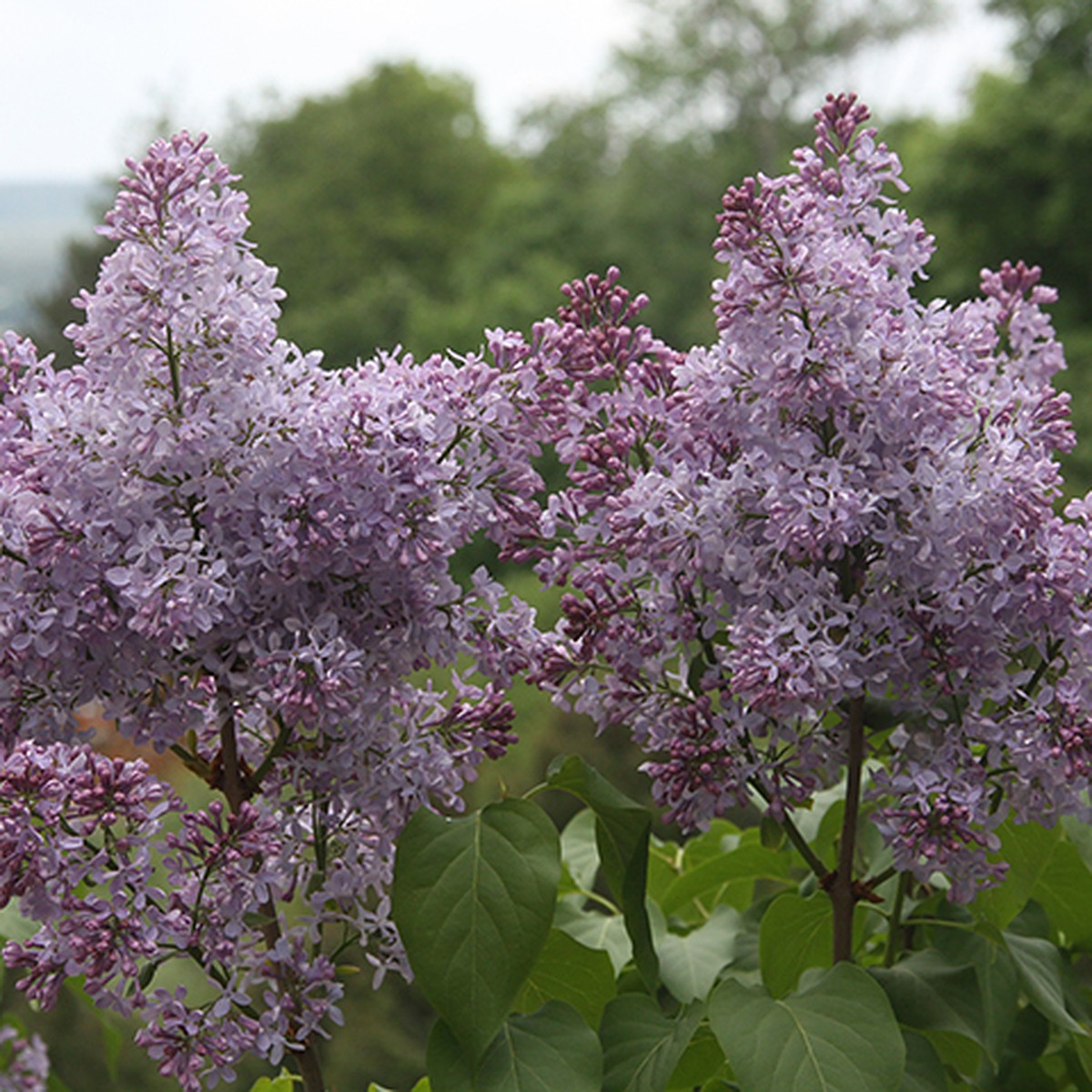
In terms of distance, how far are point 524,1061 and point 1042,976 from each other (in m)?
0.50

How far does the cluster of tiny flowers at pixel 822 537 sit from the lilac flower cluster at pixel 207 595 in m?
0.11

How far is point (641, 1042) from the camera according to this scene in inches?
46.0

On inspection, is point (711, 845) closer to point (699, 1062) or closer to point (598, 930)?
point (598, 930)

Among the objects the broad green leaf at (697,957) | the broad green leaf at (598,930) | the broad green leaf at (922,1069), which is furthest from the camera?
the broad green leaf at (598,930)

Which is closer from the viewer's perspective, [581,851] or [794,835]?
[794,835]

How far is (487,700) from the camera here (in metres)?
1.19

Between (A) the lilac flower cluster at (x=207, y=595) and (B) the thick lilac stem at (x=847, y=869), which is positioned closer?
(A) the lilac flower cluster at (x=207, y=595)

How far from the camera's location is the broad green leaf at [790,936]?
1.31 meters

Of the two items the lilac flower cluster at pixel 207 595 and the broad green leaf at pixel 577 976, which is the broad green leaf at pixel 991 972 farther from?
the lilac flower cluster at pixel 207 595

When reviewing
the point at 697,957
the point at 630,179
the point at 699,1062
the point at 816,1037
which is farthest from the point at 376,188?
the point at 816,1037

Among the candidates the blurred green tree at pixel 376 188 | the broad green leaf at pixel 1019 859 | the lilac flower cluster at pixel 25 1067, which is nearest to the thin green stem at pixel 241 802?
the broad green leaf at pixel 1019 859

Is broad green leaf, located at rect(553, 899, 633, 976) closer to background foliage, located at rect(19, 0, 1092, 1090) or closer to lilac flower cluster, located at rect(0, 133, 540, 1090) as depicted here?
lilac flower cluster, located at rect(0, 133, 540, 1090)

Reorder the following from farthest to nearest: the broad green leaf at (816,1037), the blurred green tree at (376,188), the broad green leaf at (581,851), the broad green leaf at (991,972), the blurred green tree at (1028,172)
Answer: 1. the blurred green tree at (376,188)
2. the blurred green tree at (1028,172)
3. the broad green leaf at (581,851)
4. the broad green leaf at (991,972)
5. the broad green leaf at (816,1037)

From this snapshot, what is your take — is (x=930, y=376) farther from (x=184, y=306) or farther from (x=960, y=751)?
(x=184, y=306)
